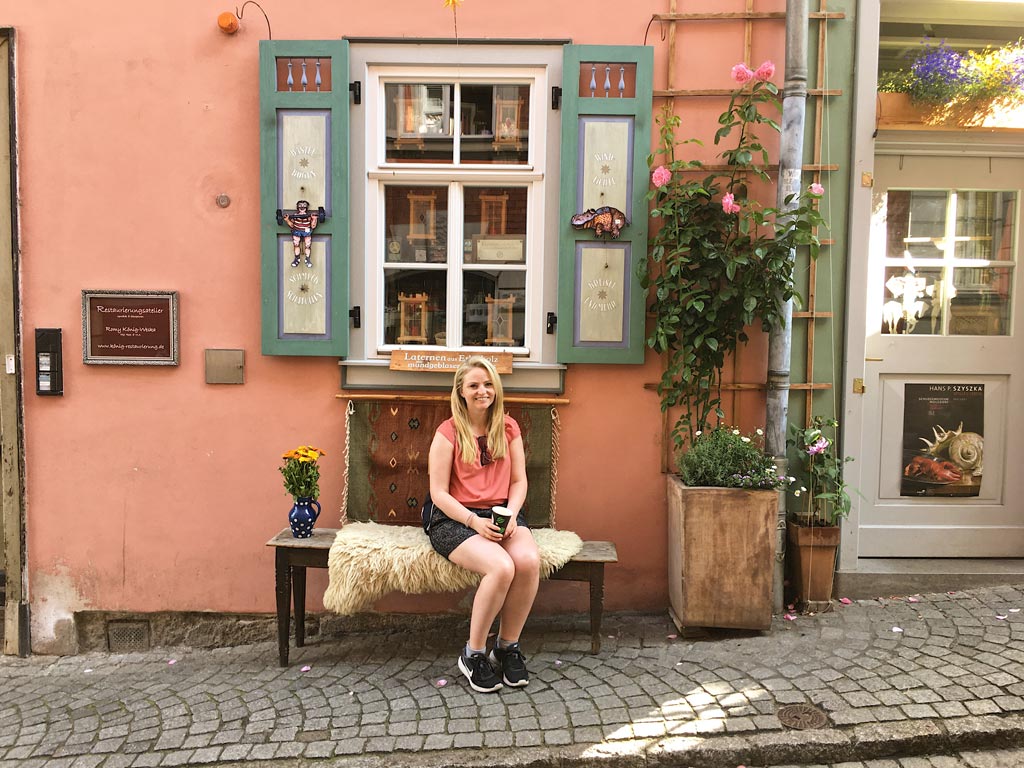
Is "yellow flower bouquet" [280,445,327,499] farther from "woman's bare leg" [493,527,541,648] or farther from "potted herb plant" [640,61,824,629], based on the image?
"potted herb plant" [640,61,824,629]

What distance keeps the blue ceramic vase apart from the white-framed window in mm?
840

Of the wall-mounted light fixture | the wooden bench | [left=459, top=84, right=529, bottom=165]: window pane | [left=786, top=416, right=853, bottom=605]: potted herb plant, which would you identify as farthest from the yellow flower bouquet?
[left=786, top=416, right=853, bottom=605]: potted herb plant

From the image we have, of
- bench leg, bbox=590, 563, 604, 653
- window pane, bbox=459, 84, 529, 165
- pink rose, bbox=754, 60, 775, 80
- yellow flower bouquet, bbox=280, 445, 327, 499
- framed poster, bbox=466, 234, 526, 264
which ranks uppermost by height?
pink rose, bbox=754, 60, 775, 80

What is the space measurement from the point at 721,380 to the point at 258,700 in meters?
2.83

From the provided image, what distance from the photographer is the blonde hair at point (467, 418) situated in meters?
3.47

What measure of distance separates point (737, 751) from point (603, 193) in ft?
A: 8.88

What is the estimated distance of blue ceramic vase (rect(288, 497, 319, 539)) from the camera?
361cm

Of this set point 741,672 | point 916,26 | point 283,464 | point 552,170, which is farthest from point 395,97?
point 741,672

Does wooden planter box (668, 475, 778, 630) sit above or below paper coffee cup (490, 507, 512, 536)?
below

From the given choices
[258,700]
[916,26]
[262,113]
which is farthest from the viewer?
[916,26]

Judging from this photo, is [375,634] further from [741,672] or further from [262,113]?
[262,113]

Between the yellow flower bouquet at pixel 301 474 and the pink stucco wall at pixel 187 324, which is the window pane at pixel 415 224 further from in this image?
the yellow flower bouquet at pixel 301 474

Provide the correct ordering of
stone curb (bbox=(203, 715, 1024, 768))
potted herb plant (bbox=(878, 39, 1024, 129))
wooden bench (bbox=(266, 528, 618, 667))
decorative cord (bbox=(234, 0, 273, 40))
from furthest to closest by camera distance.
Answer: decorative cord (bbox=(234, 0, 273, 40)) → potted herb plant (bbox=(878, 39, 1024, 129)) → wooden bench (bbox=(266, 528, 618, 667)) → stone curb (bbox=(203, 715, 1024, 768))

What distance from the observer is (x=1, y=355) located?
13.3ft
